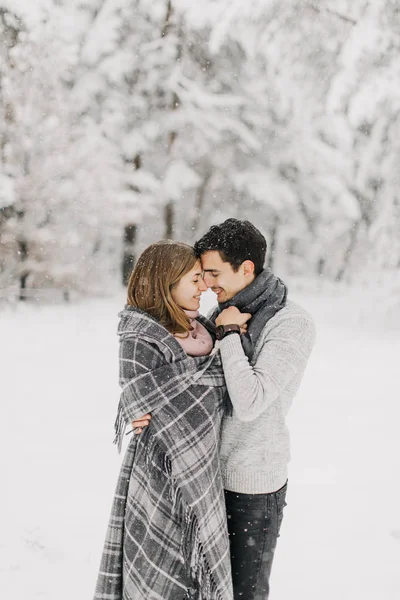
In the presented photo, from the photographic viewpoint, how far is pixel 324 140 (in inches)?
688

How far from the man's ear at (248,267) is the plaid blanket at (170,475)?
40 cm

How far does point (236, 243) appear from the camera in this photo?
2.39m

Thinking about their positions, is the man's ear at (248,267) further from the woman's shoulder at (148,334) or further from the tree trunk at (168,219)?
the tree trunk at (168,219)

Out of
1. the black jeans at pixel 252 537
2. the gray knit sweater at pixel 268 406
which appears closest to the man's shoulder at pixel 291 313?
the gray knit sweater at pixel 268 406

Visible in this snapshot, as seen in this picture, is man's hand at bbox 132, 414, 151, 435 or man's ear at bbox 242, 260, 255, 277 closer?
man's hand at bbox 132, 414, 151, 435

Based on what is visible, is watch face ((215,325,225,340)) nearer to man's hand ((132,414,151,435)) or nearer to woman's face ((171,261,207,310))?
woman's face ((171,261,207,310))

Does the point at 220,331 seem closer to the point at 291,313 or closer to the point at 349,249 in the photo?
the point at 291,313

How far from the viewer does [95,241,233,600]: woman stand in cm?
224

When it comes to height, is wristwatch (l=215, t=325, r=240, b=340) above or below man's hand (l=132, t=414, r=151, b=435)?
above

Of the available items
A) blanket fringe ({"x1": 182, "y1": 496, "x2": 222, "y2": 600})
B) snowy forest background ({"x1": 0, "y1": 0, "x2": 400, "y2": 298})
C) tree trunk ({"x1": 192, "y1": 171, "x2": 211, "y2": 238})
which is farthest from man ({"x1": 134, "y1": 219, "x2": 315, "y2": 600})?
tree trunk ({"x1": 192, "y1": 171, "x2": 211, "y2": 238})

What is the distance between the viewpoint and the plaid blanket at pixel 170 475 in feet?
7.34

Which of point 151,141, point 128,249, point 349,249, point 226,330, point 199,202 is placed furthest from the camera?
point 349,249

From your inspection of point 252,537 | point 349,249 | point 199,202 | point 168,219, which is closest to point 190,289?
point 252,537

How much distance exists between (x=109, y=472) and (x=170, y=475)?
321cm
